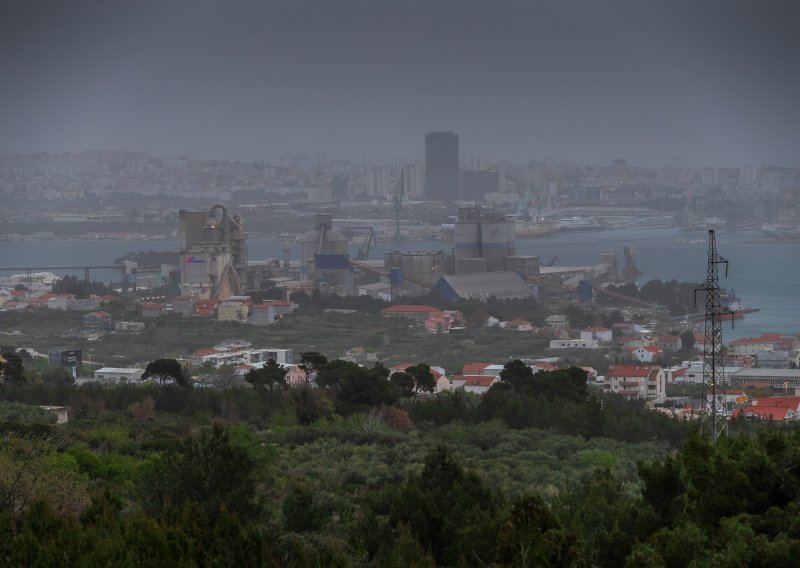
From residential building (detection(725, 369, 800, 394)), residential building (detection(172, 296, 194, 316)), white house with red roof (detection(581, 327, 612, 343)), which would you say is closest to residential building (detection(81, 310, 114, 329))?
residential building (detection(172, 296, 194, 316))

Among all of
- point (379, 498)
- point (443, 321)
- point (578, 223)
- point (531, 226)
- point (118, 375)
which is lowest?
point (578, 223)

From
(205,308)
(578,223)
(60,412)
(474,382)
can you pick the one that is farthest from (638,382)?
(578,223)

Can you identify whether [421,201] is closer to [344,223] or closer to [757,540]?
[344,223]

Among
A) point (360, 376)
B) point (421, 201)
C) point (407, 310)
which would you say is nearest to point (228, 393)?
point (360, 376)

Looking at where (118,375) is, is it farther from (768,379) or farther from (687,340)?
(687,340)

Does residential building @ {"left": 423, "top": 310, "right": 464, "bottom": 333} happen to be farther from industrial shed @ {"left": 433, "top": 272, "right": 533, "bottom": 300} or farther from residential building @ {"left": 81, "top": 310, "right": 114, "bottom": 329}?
residential building @ {"left": 81, "top": 310, "right": 114, "bottom": 329}

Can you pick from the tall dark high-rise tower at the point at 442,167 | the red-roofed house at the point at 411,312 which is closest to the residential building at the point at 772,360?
the red-roofed house at the point at 411,312
